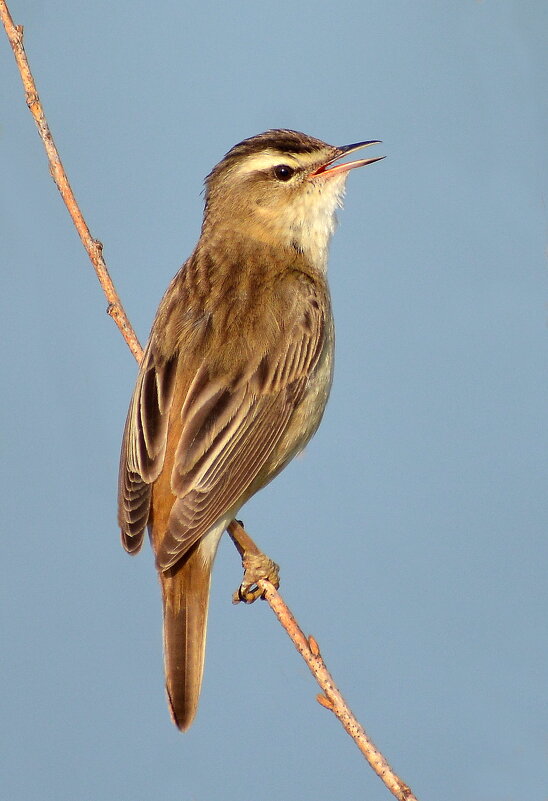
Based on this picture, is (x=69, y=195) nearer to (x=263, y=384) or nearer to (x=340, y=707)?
(x=263, y=384)

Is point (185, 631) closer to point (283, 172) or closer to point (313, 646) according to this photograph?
point (313, 646)

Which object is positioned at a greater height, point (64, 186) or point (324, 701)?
point (64, 186)

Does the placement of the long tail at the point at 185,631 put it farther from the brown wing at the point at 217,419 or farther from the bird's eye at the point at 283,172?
the bird's eye at the point at 283,172

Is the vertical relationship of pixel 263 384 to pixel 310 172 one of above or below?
below

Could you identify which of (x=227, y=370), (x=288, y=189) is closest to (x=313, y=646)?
(x=227, y=370)

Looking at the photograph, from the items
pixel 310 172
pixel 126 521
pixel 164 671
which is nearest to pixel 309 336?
pixel 310 172

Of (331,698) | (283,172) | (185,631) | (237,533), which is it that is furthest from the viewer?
(283,172)
